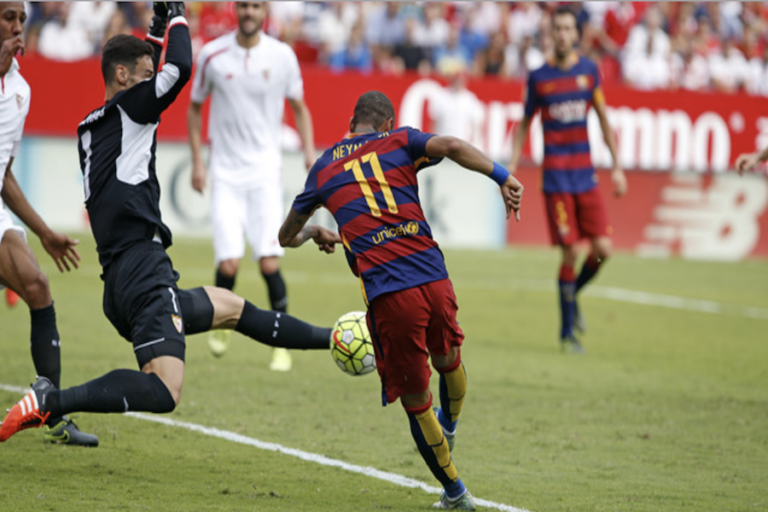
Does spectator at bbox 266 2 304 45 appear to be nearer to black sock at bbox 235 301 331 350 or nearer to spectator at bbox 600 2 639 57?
spectator at bbox 600 2 639 57

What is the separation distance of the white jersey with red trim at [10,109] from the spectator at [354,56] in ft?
51.4

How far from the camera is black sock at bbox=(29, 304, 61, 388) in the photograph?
669 centimetres

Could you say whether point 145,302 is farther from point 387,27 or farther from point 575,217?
point 387,27

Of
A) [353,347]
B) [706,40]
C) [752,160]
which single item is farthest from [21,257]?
[706,40]

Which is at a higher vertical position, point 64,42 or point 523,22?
point 523,22

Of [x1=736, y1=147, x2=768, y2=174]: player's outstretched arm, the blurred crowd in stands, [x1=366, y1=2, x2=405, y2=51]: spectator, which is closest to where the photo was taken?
[x1=736, y1=147, x2=768, y2=174]: player's outstretched arm

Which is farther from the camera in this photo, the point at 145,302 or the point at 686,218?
the point at 686,218

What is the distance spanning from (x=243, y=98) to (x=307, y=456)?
3.98 meters

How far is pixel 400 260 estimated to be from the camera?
5492 mm

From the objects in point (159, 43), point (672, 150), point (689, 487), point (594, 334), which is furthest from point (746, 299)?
point (159, 43)

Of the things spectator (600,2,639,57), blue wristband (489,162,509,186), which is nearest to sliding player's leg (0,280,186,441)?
blue wristband (489,162,509,186)

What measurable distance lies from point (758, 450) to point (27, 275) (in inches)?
183

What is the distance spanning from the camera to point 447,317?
5520mm

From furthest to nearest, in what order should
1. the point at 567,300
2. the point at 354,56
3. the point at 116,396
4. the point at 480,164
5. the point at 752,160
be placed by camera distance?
the point at 354,56
the point at 567,300
the point at 752,160
the point at 116,396
the point at 480,164
